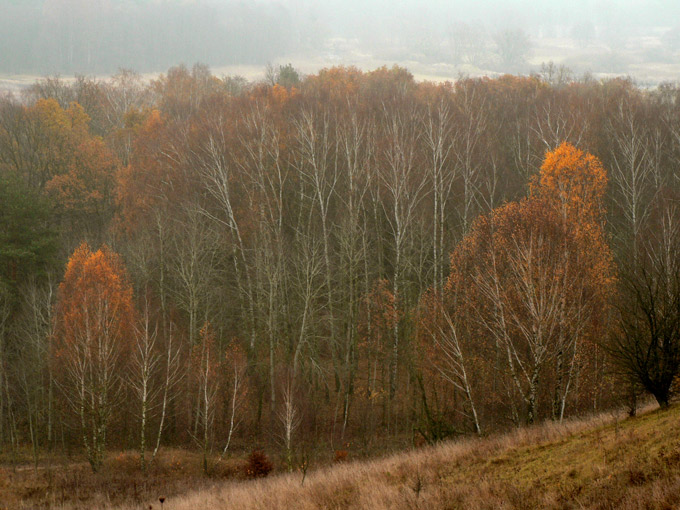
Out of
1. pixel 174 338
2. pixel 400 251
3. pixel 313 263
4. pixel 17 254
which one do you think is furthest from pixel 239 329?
pixel 17 254

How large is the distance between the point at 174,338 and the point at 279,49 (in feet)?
412

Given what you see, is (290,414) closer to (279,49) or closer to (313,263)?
(313,263)

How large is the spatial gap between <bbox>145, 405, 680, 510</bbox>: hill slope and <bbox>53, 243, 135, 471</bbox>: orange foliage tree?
9.60 metres

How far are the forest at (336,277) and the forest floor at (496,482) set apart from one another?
3264 millimetres

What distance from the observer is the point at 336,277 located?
39.9 metres

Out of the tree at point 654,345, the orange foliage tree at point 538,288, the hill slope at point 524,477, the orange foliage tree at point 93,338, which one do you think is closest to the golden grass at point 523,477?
the hill slope at point 524,477

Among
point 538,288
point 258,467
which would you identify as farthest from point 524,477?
point 258,467

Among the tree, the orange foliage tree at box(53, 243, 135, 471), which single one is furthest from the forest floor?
the orange foliage tree at box(53, 243, 135, 471)

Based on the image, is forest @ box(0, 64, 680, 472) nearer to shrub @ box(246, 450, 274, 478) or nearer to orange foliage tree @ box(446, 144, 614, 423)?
orange foliage tree @ box(446, 144, 614, 423)

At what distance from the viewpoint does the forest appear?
76.2 feet

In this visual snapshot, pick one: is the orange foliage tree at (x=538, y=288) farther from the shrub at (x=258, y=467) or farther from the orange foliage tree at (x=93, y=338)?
the orange foliage tree at (x=93, y=338)

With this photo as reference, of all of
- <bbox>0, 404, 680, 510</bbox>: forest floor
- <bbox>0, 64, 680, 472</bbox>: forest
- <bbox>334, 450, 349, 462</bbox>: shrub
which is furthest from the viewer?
<bbox>334, 450, 349, 462</bbox>: shrub

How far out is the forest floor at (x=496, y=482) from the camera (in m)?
10.4

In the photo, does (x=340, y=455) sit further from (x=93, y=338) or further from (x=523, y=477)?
(x=523, y=477)
